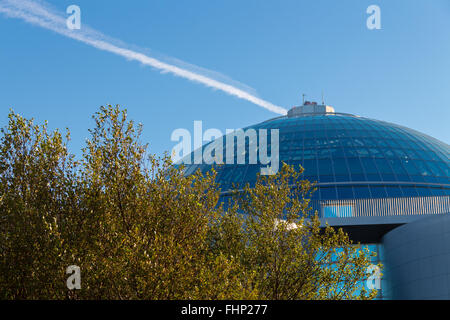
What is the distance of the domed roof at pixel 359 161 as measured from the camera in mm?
41062

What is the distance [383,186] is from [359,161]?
3.68 m

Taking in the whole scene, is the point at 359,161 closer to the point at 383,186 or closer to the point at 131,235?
the point at 383,186

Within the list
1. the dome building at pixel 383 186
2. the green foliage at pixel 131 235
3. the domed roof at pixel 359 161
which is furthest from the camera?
the domed roof at pixel 359 161

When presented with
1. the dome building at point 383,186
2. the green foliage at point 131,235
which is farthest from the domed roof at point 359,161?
the green foliage at point 131,235

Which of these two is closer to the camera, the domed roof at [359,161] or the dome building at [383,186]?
the dome building at [383,186]

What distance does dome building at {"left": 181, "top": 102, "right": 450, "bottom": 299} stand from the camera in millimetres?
32656

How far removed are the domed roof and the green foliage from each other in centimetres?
1951

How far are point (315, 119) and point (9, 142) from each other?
39.4 m

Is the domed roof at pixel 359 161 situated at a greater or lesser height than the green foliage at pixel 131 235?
greater

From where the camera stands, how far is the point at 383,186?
4106 cm

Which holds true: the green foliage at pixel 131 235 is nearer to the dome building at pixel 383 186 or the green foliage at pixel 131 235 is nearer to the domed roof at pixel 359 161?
the dome building at pixel 383 186

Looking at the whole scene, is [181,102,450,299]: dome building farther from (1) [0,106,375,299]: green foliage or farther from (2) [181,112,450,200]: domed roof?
(1) [0,106,375,299]: green foliage

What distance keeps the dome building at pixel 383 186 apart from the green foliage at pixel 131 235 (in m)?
9.67
